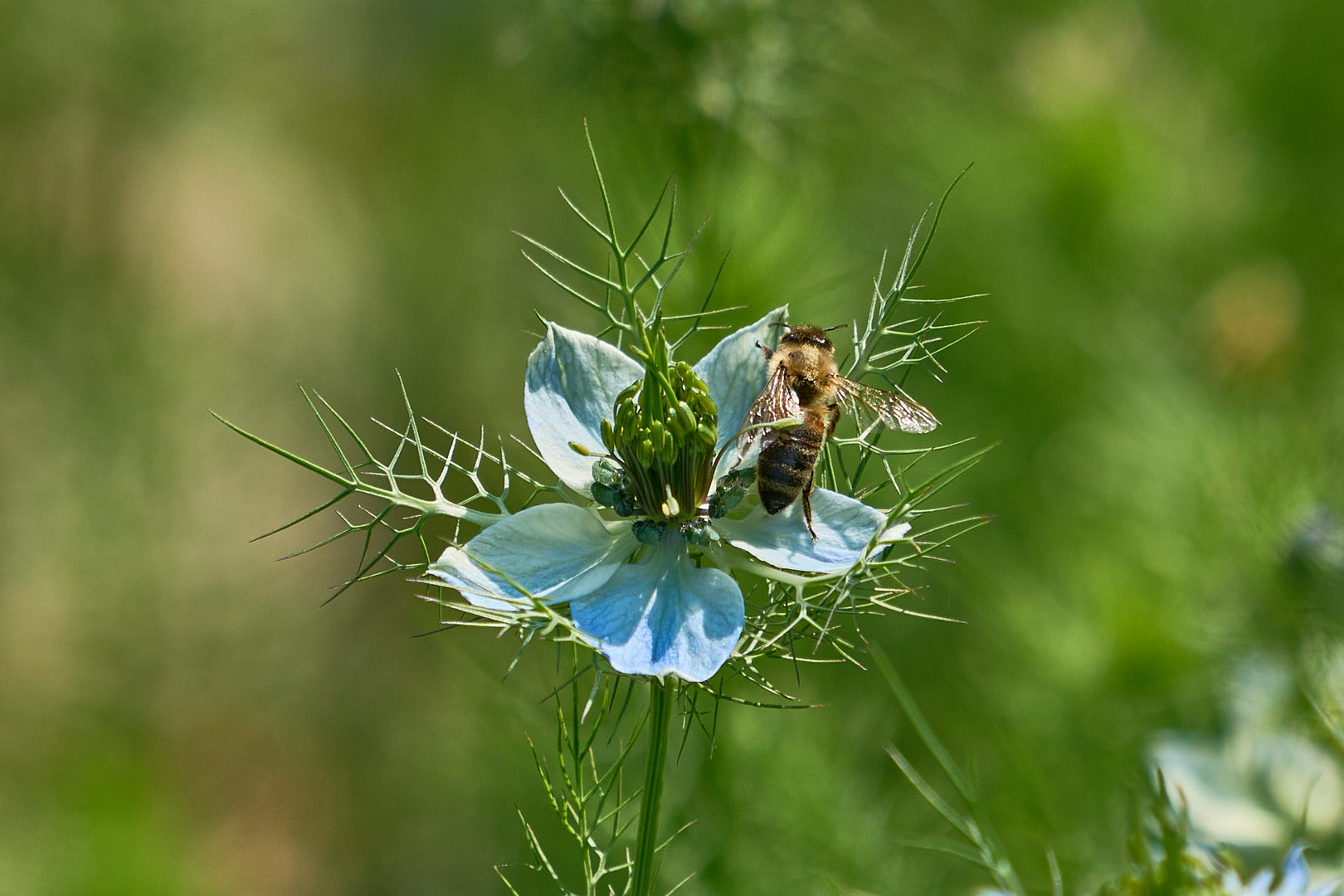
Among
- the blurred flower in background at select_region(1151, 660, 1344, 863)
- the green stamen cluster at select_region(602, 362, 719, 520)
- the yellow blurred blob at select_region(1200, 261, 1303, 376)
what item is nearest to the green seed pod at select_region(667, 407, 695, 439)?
the green stamen cluster at select_region(602, 362, 719, 520)

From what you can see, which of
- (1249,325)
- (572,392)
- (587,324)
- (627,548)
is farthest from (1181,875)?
(1249,325)

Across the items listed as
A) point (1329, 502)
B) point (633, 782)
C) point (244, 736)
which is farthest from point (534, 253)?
point (1329, 502)

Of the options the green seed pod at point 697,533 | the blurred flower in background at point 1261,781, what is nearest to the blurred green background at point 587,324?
the blurred flower in background at point 1261,781

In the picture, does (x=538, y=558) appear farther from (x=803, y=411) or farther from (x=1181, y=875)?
(x=1181, y=875)

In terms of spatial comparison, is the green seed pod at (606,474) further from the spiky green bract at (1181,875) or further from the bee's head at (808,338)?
the spiky green bract at (1181,875)

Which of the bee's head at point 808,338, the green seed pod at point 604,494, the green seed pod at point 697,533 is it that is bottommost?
the green seed pod at point 697,533

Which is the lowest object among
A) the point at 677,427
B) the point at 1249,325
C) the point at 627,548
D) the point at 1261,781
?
the point at 1261,781
